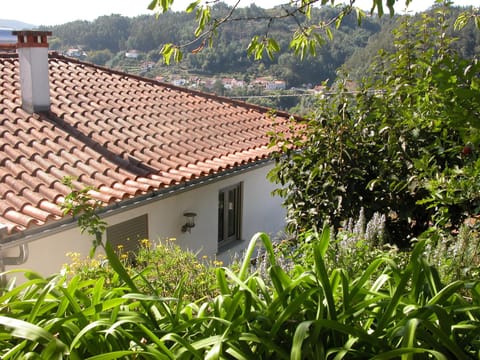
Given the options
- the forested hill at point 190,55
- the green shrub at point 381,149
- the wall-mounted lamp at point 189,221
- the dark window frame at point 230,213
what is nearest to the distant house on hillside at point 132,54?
the forested hill at point 190,55

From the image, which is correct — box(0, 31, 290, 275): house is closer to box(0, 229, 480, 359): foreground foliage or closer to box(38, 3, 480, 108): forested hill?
box(0, 229, 480, 359): foreground foliage

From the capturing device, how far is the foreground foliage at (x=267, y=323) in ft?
6.11

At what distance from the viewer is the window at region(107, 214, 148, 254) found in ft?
24.1

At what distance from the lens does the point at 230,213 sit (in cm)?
1011

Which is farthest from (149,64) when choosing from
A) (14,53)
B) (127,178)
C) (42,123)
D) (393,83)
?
(393,83)

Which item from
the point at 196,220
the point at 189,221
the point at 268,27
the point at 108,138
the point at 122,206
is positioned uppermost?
the point at 268,27

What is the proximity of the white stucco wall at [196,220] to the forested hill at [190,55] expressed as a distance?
568 centimetres

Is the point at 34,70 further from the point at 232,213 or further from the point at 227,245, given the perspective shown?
the point at 227,245

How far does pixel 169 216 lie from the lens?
8344 mm

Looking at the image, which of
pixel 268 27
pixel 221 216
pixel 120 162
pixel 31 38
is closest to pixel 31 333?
pixel 268 27

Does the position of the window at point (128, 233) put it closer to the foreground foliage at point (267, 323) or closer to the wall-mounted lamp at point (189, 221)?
the wall-mounted lamp at point (189, 221)

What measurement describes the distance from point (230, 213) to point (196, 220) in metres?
1.32

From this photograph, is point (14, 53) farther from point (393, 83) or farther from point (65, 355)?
point (65, 355)

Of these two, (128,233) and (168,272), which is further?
(128,233)
